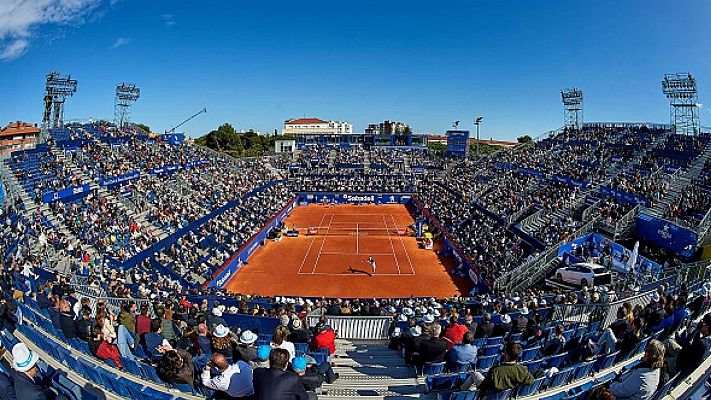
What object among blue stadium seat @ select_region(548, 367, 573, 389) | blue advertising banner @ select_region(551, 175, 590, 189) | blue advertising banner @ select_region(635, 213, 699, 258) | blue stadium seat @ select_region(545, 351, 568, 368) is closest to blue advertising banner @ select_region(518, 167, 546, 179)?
blue advertising banner @ select_region(551, 175, 590, 189)

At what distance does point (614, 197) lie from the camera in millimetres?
31328

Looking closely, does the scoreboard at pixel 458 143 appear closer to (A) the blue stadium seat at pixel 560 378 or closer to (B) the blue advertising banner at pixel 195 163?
(B) the blue advertising banner at pixel 195 163

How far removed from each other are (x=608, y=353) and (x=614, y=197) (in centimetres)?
2727

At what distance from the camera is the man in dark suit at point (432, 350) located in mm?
8266

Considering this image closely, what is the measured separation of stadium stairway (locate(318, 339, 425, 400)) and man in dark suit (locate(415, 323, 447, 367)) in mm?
492

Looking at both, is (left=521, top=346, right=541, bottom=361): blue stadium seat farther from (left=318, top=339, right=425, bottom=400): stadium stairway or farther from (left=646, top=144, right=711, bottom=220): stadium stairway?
(left=646, top=144, right=711, bottom=220): stadium stairway

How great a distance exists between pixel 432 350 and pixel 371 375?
5.91ft

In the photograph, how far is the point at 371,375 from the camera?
9266mm

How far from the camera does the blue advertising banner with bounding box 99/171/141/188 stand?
107 feet

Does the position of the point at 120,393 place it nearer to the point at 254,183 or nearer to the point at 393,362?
the point at 393,362

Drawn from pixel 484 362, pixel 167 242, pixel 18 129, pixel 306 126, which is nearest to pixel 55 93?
pixel 18 129

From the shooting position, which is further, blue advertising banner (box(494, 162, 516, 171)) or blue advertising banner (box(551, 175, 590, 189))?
blue advertising banner (box(494, 162, 516, 171))

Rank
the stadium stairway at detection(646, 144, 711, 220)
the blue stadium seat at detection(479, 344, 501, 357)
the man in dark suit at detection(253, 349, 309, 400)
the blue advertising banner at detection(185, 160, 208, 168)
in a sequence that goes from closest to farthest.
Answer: the man in dark suit at detection(253, 349, 309, 400) < the blue stadium seat at detection(479, 344, 501, 357) < the stadium stairway at detection(646, 144, 711, 220) < the blue advertising banner at detection(185, 160, 208, 168)

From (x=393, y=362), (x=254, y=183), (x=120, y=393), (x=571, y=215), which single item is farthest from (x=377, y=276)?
(x=254, y=183)
